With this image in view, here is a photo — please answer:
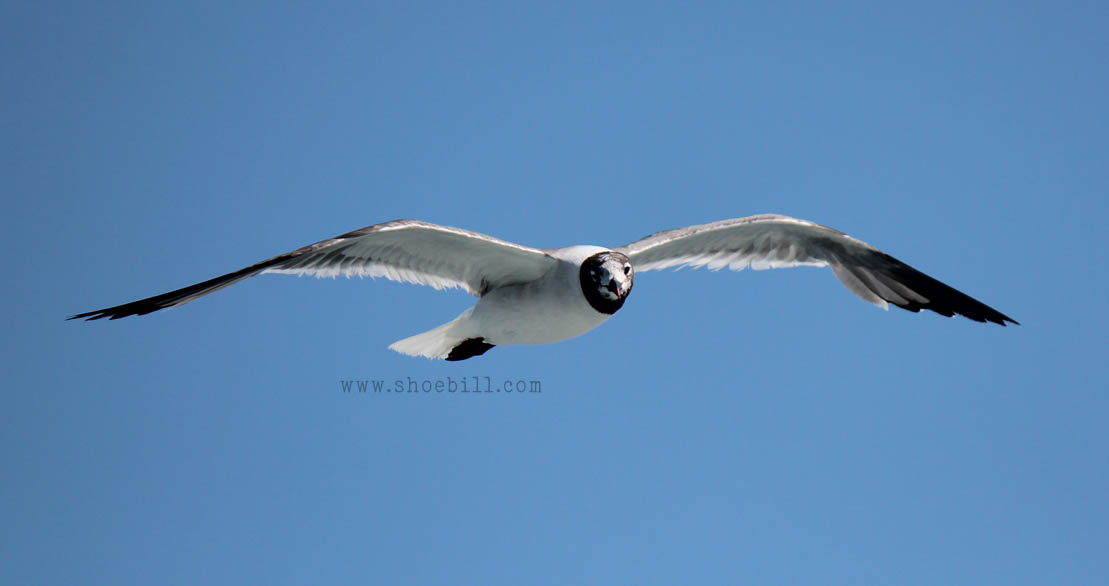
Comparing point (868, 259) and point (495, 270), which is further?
point (868, 259)

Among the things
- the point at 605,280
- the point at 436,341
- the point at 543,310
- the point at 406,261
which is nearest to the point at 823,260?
the point at 605,280

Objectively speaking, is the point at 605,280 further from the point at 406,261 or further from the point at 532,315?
the point at 406,261

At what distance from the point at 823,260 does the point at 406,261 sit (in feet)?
12.0

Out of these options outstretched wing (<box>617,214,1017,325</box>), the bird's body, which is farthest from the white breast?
outstretched wing (<box>617,214,1017,325</box>)

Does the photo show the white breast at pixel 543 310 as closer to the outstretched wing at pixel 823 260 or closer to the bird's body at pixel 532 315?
the bird's body at pixel 532 315

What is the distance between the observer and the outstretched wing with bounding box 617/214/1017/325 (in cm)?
791

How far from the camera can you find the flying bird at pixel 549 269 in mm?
6496

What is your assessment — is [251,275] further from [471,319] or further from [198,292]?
[471,319]

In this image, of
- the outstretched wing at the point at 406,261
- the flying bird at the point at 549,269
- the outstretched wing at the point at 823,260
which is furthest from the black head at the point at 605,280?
the outstretched wing at the point at 823,260

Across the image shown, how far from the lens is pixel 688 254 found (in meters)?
8.11

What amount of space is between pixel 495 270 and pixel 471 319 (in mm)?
486

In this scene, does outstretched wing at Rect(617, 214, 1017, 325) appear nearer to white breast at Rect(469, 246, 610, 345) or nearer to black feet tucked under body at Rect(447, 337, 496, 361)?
white breast at Rect(469, 246, 610, 345)

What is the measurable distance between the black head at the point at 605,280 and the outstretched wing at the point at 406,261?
40 cm

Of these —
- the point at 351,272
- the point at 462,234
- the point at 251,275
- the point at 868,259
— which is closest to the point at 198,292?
the point at 251,275
